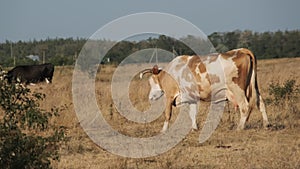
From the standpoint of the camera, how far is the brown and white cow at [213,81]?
11.8 meters

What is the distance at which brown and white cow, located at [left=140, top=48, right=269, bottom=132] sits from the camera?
11789 mm

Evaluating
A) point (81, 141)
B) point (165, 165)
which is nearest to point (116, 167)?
point (165, 165)

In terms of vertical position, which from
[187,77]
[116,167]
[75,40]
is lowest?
[116,167]

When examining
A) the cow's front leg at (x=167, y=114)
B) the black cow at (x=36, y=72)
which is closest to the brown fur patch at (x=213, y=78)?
the cow's front leg at (x=167, y=114)

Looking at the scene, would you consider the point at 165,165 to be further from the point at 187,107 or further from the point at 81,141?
the point at 187,107

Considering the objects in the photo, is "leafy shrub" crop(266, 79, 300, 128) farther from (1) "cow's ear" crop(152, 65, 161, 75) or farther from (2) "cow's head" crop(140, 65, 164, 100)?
(1) "cow's ear" crop(152, 65, 161, 75)

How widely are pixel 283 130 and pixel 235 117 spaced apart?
87.0 inches

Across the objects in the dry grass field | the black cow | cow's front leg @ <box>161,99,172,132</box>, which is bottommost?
the dry grass field

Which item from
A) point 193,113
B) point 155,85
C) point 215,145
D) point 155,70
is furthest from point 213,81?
point 215,145

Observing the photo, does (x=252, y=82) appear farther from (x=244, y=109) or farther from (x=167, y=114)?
(x=167, y=114)

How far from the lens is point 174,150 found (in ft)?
31.0

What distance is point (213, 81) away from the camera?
1202cm

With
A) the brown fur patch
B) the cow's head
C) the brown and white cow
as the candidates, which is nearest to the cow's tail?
the brown and white cow

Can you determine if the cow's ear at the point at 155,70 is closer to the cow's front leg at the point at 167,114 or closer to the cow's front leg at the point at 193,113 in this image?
the cow's front leg at the point at 167,114
